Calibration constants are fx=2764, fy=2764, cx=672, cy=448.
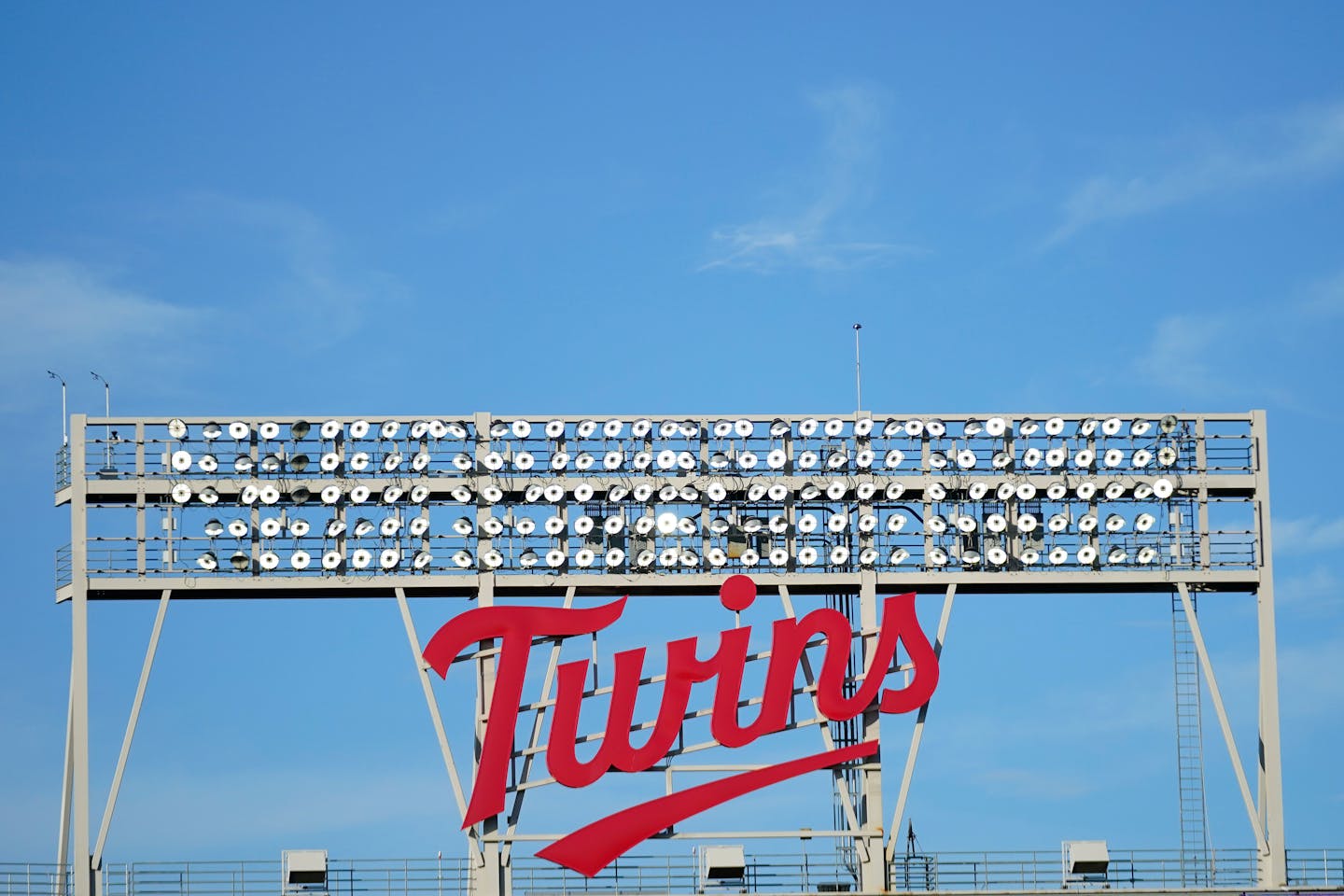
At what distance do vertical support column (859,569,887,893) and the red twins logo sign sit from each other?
0.35 m

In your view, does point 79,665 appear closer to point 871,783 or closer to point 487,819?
point 487,819

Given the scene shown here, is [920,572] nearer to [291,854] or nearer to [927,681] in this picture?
[927,681]

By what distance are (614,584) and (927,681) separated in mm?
8202

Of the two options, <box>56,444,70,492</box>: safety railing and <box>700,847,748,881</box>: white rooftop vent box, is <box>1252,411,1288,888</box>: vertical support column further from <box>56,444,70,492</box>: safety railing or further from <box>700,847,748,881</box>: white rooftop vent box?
<box>56,444,70,492</box>: safety railing

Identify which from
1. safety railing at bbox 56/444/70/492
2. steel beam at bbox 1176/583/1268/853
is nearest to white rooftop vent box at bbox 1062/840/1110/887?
steel beam at bbox 1176/583/1268/853

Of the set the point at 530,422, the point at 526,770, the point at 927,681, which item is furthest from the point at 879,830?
the point at 530,422

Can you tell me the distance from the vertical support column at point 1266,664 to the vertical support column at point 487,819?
1934 centimetres

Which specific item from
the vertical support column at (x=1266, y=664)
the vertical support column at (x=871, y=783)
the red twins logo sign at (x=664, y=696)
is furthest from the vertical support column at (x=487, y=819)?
the vertical support column at (x=1266, y=664)

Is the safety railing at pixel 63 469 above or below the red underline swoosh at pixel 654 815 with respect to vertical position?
above

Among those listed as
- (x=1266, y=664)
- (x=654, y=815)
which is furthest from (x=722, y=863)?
(x=1266, y=664)

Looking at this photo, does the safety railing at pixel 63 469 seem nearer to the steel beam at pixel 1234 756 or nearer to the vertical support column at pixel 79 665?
the vertical support column at pixel 79 665

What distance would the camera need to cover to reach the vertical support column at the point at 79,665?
67.5 metres

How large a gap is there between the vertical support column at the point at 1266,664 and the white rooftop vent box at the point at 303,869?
2366cm

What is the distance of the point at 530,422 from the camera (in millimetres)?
70125
